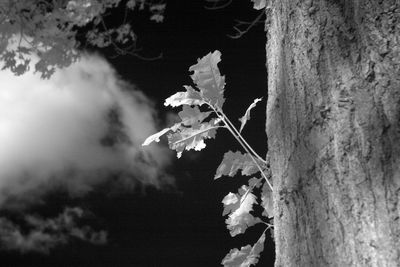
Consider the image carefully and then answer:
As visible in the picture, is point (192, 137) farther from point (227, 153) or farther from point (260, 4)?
point (260, 4)

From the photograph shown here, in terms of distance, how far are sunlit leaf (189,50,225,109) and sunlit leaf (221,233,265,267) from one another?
43 centimetres

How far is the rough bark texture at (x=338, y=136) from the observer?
65 centimetres

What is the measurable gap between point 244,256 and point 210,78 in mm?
533

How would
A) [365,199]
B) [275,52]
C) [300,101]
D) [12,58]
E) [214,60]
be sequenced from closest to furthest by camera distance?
[365,199], [300,101], [275,52], [214,60], [12,58]

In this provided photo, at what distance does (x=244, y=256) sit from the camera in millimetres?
1210

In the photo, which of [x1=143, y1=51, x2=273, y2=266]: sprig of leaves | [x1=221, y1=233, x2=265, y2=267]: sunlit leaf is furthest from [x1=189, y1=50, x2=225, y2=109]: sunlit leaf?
[x1=221, y1=233, x2=265, y2=267]: sunlit leaf

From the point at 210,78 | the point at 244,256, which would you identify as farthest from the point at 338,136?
the point at 244,256

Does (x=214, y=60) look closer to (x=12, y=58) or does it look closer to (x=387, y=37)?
(x=387, y=37)

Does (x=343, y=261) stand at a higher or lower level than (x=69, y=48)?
lower

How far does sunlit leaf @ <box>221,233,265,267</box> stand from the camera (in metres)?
1.20

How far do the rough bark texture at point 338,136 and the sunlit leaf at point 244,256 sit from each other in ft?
1.28

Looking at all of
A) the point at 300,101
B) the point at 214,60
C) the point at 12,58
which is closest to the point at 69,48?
the point at 12,58

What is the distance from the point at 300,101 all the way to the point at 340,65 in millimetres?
99

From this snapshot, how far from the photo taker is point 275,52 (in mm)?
910
